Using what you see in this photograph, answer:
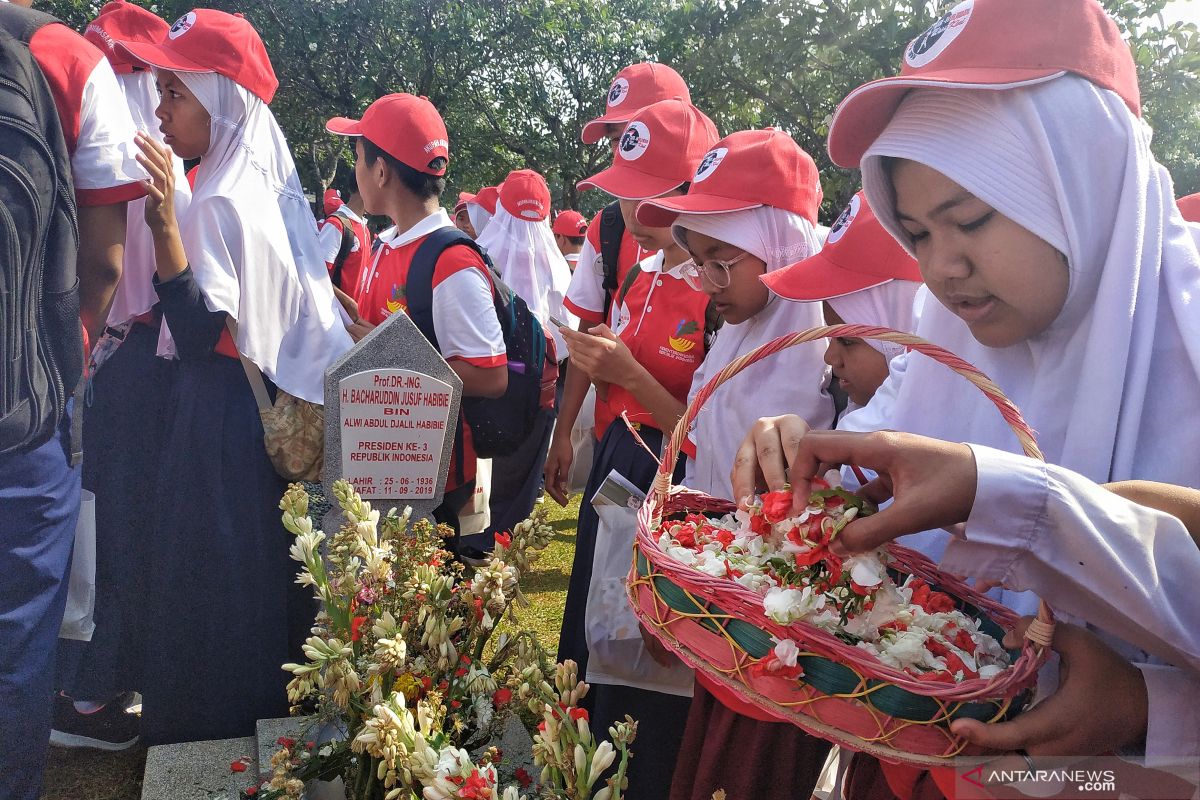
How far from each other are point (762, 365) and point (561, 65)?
16778 millimetres

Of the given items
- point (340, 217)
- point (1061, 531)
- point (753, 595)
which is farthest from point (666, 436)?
Result: point (340, 217)

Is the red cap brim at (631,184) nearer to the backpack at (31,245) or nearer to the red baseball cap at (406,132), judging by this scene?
the red baseball cap at (406,132)

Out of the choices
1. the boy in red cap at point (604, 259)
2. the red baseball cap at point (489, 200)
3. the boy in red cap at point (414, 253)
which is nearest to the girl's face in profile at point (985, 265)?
the boy in red cap at point (604, 259)

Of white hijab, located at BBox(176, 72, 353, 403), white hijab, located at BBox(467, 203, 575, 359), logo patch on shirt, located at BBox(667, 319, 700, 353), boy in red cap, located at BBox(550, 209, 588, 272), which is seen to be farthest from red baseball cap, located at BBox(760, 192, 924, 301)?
boy in red cap, located at BBox(550, 209, 588, 272)

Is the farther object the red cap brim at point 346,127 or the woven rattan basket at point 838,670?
the red cap brim at point 346,127

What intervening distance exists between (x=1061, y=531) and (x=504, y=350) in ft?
8.46

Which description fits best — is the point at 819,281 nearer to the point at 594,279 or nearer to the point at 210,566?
the point at 594,279

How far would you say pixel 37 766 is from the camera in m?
2.51

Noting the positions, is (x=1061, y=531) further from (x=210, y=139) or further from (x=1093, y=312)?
(x=210, y=139)

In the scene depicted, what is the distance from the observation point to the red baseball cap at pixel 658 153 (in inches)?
124

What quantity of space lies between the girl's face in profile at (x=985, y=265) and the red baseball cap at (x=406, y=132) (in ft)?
7.81

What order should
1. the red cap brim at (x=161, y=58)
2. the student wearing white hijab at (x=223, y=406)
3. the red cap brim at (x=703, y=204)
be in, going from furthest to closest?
the student wearing white hijab at (x=223, y=406)
the red cap brim at (x=161, y=58)
the red cap brim at (x=703, y=204)

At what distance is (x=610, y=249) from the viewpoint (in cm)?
374

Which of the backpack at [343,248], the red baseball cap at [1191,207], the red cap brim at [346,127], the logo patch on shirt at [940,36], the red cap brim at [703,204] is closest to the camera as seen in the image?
the logo patch on shirt at [940,36]
